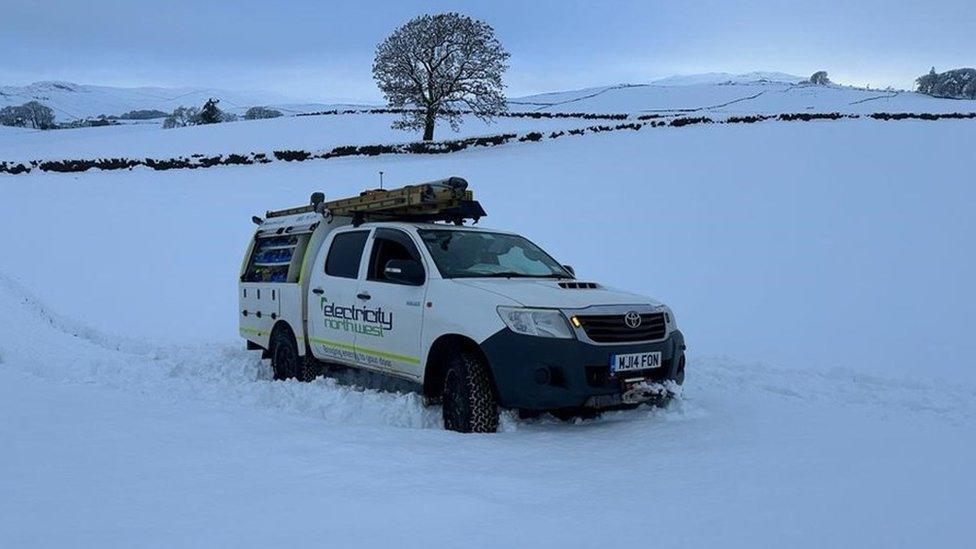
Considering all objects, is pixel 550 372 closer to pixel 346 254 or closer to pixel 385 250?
pixel 385 250

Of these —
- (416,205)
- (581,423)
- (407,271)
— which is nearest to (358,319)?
(407,271)

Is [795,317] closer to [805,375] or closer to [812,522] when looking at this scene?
[805,375]

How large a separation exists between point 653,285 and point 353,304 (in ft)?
24.8

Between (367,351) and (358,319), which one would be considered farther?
(358,319)

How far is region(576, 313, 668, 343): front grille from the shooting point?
18.0 ft

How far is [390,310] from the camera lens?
6641 millimetres

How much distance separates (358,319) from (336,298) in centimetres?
54

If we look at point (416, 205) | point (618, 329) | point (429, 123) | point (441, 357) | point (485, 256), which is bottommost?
point (441, 357)

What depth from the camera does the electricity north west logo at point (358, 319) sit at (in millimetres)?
6727

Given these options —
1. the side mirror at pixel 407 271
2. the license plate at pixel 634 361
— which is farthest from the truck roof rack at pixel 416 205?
the license plate at pixel 634 361

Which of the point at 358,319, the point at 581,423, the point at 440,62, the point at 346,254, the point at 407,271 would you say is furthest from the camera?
the point at 440,62

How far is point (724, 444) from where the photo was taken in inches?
196

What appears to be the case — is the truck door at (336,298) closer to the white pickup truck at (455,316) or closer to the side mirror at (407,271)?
the white pickup truck at (455,316)

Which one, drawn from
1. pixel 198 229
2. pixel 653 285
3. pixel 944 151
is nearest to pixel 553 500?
pixel 653 285
